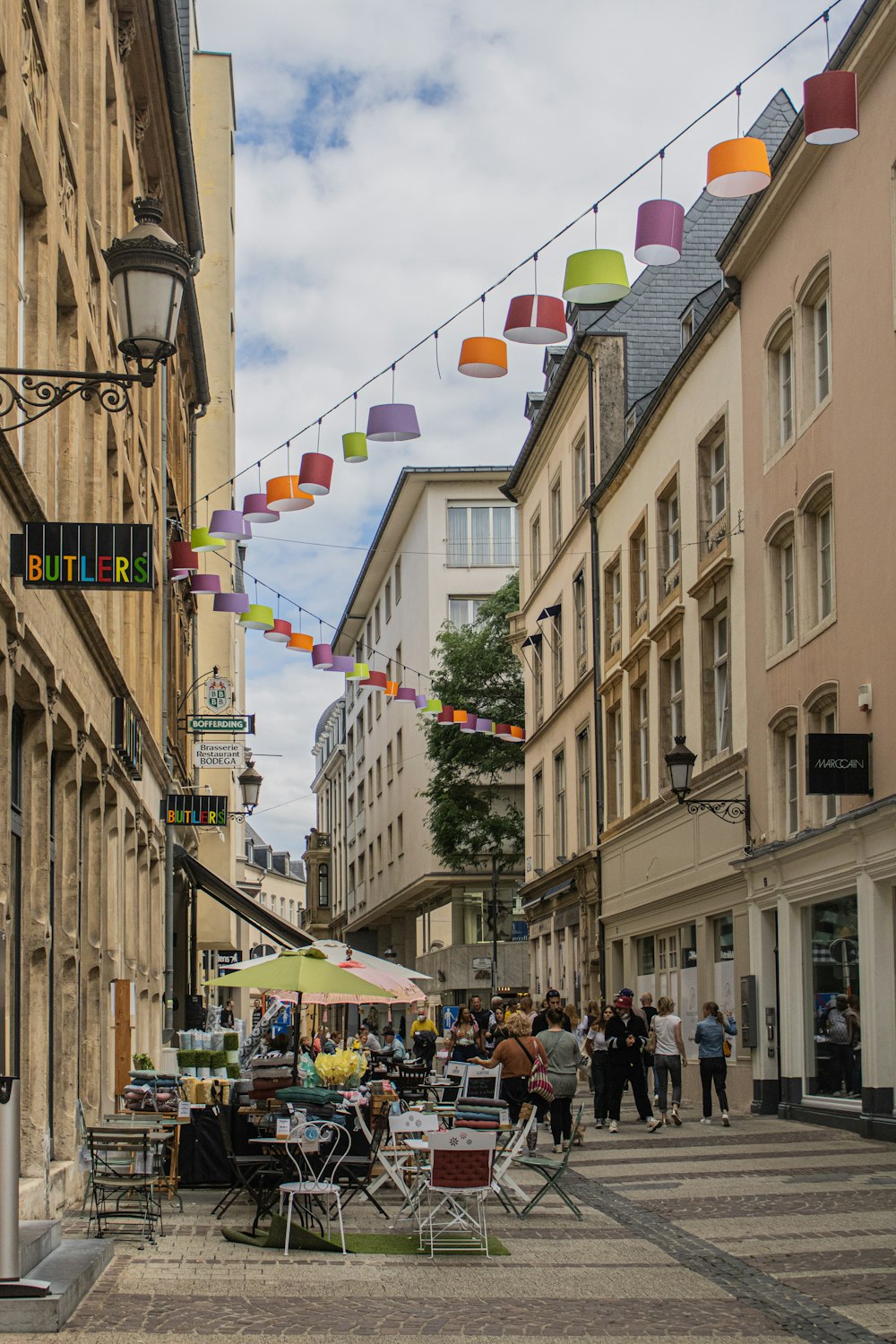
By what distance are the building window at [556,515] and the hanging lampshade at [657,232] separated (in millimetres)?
28408

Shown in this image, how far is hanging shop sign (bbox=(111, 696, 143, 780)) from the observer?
1912 centimetres

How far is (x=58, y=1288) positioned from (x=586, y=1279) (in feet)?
10.7

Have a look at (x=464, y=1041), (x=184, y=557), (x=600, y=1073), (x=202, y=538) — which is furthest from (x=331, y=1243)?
(x=184, y=557)

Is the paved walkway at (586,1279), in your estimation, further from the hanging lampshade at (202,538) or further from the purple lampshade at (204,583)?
the purple lampshade at (204,583)

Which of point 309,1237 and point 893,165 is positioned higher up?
point 893,165

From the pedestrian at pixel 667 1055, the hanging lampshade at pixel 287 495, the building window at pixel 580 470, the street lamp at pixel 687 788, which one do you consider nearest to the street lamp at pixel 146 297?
the hanging lampshade at pixel 287 495

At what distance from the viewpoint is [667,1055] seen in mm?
22453

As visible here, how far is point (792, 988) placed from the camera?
22547 mm

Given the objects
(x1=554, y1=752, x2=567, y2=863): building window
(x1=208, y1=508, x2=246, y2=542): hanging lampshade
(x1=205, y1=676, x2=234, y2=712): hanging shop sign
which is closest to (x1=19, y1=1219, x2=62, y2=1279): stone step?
(x1=208, y1=508, x2=246, y2=542): hanging lampshade

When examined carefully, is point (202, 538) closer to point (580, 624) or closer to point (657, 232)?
point (657, 232)

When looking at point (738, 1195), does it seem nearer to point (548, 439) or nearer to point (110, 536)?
point (110, 536)

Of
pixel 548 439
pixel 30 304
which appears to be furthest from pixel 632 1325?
pixel 548 439

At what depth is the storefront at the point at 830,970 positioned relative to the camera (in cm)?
1909

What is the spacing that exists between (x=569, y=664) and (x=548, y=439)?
6.14 metres
